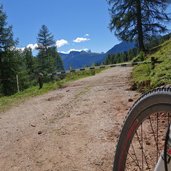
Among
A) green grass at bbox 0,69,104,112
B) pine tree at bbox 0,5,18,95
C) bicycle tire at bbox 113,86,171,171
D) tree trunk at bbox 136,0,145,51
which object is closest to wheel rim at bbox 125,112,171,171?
bicycle tire at bbox 113,86,171,171

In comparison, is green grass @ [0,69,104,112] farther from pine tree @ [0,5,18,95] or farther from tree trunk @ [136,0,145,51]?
pine tree @ [0,5,18,95]

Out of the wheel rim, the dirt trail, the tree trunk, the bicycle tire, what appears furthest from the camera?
the tree trunk

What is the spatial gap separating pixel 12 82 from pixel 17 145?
119ft

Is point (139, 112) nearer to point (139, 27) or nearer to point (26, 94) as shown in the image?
point (26, 94)

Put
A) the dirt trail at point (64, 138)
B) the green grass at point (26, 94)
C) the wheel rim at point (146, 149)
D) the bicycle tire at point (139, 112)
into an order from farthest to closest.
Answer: the green grass at point (26, 94) < the dirt trail at point (64, 138) < the wheel rim at point (146, 149) < the bicycle tire at point (139, 112)

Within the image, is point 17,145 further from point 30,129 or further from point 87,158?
point 87,158

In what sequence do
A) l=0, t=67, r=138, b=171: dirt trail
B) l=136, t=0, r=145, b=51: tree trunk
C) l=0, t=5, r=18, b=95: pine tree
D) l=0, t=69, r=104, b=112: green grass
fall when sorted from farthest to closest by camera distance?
l=0, t=5, r=18, b=95: pine tree
l=136, t=0, r=145, b=51: tree trunk
l=0, t=69, r=104, b=112: green grass
l=0, t=67, r=138, b=171: dirt trail

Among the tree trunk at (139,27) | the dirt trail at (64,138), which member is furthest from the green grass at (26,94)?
the tree trunk at (139,27)

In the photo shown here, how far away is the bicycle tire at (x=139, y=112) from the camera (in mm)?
1948

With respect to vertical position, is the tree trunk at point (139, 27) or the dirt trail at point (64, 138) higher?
the tree trunk at point (139, 27)

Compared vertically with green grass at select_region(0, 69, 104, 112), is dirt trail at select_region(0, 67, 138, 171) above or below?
above

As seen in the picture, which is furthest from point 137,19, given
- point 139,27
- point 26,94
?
point 26,94

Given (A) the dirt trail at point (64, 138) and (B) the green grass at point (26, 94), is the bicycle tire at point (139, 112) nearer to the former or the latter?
(A) the dirt trail at point (64, 138)

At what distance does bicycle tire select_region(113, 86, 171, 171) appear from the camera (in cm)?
195
